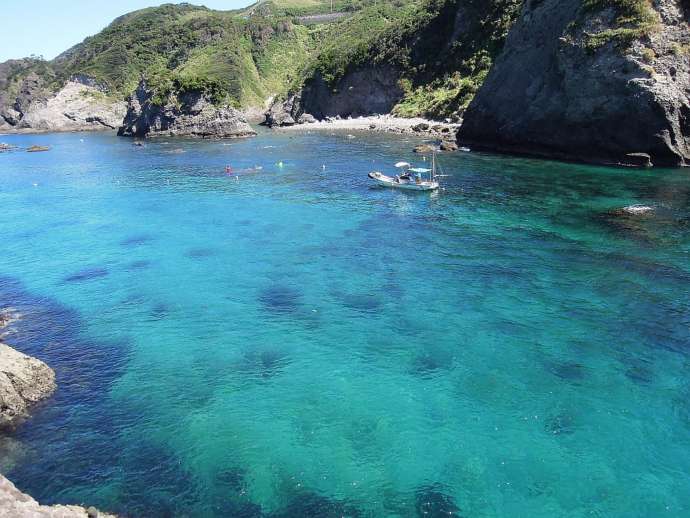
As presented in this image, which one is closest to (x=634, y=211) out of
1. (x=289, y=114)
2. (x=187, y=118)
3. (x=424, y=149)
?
(x=424, y=149)

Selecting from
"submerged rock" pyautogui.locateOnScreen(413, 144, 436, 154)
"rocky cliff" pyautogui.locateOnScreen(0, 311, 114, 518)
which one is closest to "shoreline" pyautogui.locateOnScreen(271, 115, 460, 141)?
"submerged rock" pyautogui.locateOnScreen(413, 144, 436, 154)

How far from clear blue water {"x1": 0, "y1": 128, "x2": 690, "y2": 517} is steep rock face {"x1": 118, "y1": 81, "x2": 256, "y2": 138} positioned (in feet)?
311

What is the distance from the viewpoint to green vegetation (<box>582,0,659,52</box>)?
7312cm

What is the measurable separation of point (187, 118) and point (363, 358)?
5652 inches

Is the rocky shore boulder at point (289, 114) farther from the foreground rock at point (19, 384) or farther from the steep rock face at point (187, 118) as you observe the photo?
the foreground rock at point (19, 384)

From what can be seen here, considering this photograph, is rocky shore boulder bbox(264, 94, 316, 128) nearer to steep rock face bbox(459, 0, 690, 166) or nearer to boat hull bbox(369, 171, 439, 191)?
steep rock face bbox(459, 0, 690, 166)

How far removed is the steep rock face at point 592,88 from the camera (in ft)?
235

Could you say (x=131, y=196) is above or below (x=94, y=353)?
above

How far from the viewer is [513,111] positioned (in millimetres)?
90062

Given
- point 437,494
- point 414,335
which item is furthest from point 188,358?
point 437,494

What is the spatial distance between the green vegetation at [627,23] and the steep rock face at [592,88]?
41cm

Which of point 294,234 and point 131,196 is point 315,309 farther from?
point 131,196

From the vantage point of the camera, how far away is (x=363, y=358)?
98.4ft

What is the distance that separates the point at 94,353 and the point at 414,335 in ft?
63.8
